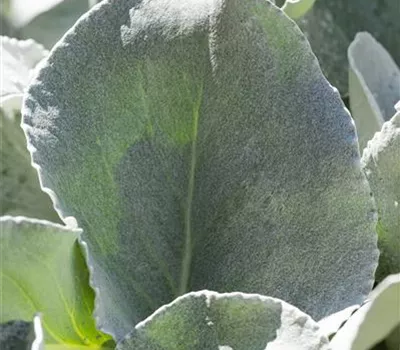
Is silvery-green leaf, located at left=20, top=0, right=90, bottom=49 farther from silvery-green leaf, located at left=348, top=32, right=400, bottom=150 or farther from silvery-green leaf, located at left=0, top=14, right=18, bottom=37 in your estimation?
silvery-green leaf, located at left=348, top=32, right=400, bottom=150

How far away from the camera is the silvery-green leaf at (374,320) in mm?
388

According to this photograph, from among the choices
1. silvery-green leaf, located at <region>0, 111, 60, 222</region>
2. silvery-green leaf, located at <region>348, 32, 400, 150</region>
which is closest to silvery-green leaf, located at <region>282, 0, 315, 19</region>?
silvery-green leaf, located at <region>348, 32, 400, 150</region>

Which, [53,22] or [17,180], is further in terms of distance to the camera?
[53,22]

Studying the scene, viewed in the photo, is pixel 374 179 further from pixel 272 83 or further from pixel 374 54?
pixel 374 54

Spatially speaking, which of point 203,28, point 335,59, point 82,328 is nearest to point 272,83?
point 203,28

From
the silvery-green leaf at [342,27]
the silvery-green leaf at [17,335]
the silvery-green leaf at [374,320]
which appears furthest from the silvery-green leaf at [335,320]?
the silvery-green leaf at [342,27]

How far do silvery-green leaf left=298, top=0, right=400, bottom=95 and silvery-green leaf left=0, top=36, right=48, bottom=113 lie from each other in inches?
7.9

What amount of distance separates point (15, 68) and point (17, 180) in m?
0.07

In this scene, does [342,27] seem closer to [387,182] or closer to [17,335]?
[387,182]

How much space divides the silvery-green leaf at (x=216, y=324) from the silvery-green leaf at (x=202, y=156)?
3cm

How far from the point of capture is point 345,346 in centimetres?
39

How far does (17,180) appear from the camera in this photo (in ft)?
1.75

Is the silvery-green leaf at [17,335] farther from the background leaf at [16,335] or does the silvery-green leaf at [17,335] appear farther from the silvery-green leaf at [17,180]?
the silvery-green leaf at [17,180]

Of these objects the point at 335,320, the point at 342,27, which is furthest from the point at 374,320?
the point at 342,27
